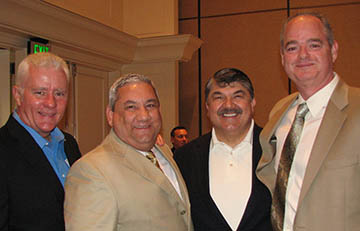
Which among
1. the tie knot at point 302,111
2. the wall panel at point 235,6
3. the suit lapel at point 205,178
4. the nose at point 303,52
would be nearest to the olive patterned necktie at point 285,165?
the tie knot at point 302,111

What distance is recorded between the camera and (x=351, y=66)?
6.09 meters

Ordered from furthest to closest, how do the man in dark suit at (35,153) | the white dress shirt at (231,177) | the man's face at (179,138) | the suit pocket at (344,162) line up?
the man's face at (179,138), the white dress shirt at (231,177), the man in dark suit at (35,153), the suit pocket at (344,162)

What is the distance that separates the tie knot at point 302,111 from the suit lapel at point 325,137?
0.56ft

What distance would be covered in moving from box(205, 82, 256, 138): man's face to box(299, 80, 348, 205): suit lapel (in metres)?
0.67

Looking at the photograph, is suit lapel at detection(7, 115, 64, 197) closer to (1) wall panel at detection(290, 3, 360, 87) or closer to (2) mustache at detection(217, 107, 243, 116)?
A: (2) mustache at detection(217, 107, 243, 116)

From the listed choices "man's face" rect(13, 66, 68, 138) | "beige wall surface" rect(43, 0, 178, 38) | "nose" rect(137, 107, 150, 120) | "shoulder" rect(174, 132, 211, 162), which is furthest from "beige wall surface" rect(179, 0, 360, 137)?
"man's face" rect(13, 66, 68, 138)

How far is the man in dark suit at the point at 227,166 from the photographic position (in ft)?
7.14

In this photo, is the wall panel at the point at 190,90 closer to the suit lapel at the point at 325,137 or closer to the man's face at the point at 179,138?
the man's face at the point at 179,138

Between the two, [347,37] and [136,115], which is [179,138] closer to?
[347,37]

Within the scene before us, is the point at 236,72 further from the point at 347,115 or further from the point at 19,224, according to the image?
the point at 19,224

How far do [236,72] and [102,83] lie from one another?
428 centimetres

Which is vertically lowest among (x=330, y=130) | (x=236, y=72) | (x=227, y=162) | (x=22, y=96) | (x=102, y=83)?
(x=227, y=162)

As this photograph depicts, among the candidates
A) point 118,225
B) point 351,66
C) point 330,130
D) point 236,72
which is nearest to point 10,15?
point 236,72

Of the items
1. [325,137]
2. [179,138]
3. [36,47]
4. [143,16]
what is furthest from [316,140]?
[143,16]
